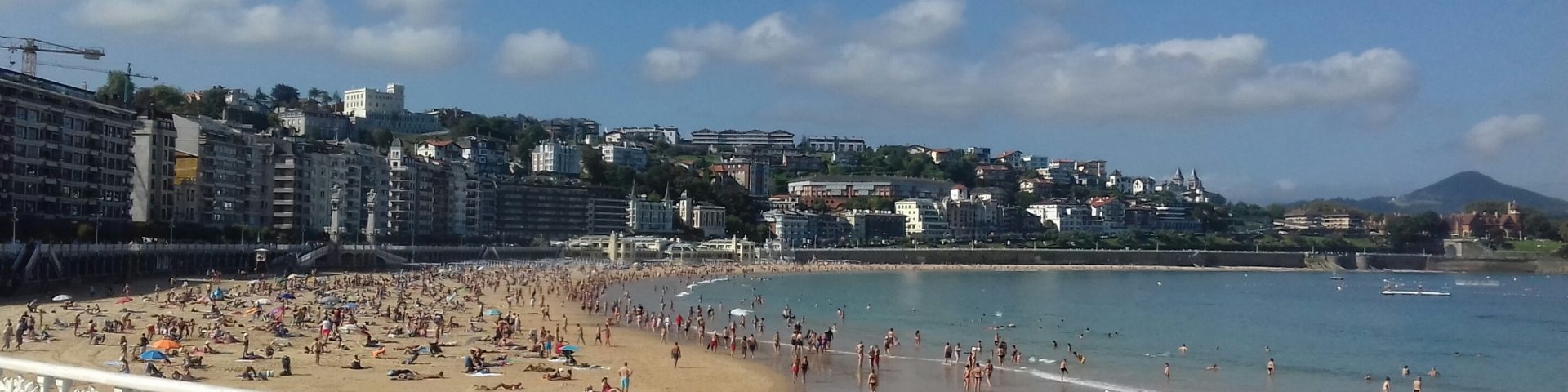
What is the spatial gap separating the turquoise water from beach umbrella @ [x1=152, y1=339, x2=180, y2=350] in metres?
12.1

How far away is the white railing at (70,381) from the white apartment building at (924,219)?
14596 centimetres

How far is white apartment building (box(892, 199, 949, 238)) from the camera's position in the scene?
152500 mm

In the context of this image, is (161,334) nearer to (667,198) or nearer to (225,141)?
(225,141)

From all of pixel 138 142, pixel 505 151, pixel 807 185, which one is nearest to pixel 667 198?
pixel 505 151

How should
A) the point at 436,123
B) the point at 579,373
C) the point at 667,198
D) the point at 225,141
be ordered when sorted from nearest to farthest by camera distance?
the point at 579,373 < the point at 225,141 < the point at 667,198 < the point at 436,123

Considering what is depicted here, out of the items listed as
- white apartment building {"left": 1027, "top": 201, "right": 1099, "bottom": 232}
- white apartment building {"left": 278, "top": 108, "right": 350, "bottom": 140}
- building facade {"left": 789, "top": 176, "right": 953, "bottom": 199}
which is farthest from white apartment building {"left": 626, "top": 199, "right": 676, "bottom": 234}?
white apartment building {"left": 1027, "top": 201, "right": 1099, "bottom": 232}

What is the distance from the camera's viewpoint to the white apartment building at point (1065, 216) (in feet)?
546

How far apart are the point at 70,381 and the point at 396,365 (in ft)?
60.9

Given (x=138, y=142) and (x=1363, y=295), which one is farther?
(x=1363, y=295)

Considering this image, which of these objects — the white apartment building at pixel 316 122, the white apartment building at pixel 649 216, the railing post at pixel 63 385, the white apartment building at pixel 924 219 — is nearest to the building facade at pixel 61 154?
the railing post at pixel 63 385

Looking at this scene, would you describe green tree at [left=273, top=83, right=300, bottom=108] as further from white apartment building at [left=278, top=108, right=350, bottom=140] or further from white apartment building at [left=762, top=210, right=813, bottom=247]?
white apartment building at [left=762, top=210, right=813, bottom=247]

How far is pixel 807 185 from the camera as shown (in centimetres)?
17012

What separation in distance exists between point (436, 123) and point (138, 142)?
10202cm

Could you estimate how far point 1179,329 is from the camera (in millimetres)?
43562
